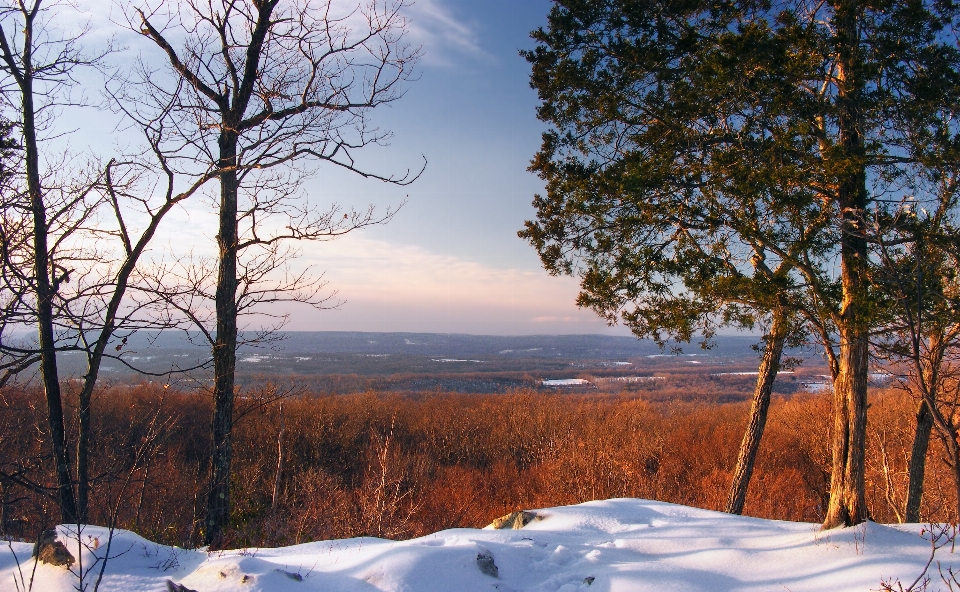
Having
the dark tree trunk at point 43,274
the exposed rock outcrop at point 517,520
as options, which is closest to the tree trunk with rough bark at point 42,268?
the dark tree trunk at point 43,274

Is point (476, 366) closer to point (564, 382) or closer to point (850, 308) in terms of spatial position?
point (564, 382)

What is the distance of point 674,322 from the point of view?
741 cm

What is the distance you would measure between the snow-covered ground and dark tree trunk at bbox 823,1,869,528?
37 cm

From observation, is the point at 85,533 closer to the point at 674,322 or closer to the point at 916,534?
the point at 674,322

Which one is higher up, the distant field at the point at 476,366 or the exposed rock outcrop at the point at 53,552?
the exposed rock outcrop at the point at 53,552

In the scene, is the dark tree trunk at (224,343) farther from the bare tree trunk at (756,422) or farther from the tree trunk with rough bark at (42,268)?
the bare tree trunk at (756,422)

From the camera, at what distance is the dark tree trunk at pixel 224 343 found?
319 inches

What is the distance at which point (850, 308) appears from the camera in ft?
18.3

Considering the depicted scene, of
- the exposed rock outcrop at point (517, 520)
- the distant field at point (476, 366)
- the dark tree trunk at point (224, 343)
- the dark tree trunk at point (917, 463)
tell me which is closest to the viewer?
the exposed rock outcrop at point (517, 520)

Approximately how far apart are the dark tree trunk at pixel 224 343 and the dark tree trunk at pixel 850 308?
25.1ft

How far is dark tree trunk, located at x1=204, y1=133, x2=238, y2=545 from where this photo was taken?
319 inches

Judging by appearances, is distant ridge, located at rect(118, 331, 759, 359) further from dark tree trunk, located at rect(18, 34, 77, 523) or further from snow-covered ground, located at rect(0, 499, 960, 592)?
snow-covered ground, located at rect(0, 499, 960, 592)

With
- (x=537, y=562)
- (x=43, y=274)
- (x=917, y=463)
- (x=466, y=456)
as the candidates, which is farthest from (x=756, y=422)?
(x=466, y=456)

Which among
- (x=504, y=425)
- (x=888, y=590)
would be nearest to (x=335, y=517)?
(x=888, y=590)
